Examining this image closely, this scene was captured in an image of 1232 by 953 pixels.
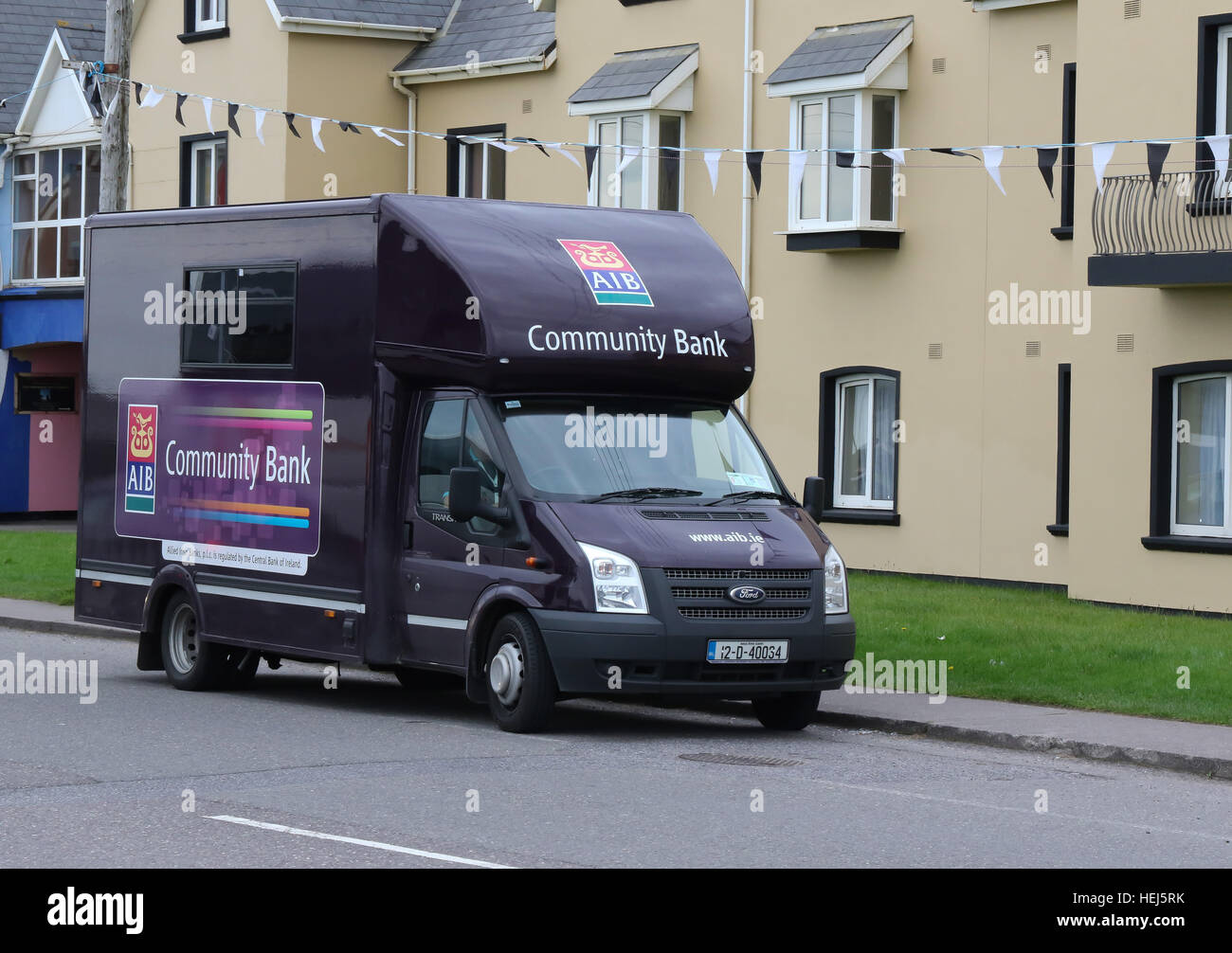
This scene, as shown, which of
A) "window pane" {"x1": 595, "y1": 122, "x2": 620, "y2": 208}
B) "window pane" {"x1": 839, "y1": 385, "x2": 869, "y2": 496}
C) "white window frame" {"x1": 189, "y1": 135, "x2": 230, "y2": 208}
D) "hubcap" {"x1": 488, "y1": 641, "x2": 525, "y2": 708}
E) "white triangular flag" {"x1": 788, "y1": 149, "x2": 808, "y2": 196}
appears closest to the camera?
"hubcap" {"x1": 488, "y1": 641, "x2": 525, "y2": 708}

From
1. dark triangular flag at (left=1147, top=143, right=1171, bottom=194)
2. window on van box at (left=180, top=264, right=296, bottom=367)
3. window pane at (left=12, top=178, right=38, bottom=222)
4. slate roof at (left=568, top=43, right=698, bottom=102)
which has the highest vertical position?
slate roof at (left=568, top=43, right=698, bottom=102)

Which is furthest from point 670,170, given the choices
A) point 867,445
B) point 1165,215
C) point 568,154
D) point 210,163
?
point 210,163

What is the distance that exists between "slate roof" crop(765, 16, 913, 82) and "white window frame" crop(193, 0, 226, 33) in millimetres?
10784

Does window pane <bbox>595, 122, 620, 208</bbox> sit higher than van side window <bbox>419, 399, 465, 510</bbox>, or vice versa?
window pane <bbox>595, 122, 620, 208</bbox>

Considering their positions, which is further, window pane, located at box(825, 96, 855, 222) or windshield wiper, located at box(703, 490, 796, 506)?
window pane, located at box(825, 96, 855, 222)

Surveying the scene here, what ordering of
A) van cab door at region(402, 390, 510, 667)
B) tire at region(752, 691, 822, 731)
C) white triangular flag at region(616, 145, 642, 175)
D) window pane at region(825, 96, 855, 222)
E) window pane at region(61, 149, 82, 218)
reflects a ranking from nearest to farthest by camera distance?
1. van cab door at region(402, 390, 510, 667)
2. tire at region(752, 691, 822, 731)
3. window pane at region(825, 96, 855, 222)
4. white triangular flag at region(616, 145, 642, 175)
5. window pane at region(61, 149, 82, 218)

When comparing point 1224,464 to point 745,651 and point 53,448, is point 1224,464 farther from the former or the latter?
point 53,448

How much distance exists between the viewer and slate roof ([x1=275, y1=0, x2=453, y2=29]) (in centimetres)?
3038

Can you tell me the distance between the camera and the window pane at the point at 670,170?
2689 centimetres

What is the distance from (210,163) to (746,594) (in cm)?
2230

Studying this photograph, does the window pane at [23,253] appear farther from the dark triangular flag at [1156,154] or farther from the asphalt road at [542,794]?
the dark triangular flag at [1156,154]

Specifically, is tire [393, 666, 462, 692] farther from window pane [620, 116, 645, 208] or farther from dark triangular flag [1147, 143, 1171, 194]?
window pane [620, 116, 645, 208]

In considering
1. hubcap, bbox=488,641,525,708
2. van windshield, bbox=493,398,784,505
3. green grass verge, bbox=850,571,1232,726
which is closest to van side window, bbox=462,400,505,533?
van windshield, bbox=493,398,784,505
